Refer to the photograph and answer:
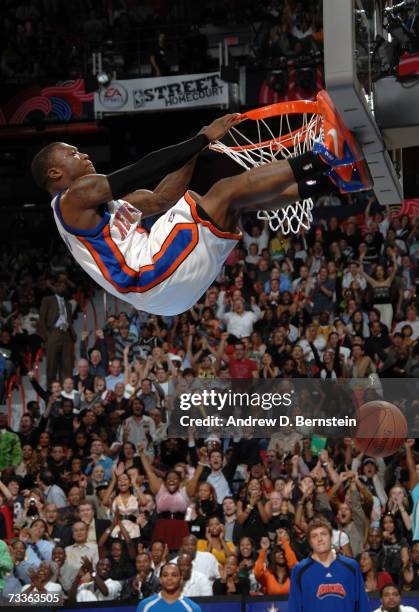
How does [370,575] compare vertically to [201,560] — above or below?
below

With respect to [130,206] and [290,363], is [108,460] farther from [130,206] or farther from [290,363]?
[130,206]

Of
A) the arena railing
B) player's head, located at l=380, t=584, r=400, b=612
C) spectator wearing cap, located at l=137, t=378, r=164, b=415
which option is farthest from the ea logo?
player's head, located at l=380, t=584, r=400, b=612

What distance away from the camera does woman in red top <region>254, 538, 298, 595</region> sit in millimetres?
9945

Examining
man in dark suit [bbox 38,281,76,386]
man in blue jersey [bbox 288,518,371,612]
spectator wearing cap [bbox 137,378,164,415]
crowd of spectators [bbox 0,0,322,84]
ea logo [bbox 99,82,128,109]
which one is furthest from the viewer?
crowd of spectators [bbox 0,0,322,84]

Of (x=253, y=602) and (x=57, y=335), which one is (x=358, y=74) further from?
(x=57, y=335)

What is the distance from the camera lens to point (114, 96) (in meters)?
18.2

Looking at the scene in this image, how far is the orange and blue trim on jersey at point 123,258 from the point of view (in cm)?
575

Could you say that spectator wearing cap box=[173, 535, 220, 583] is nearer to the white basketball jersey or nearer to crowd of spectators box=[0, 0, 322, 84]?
the white basketball jersey

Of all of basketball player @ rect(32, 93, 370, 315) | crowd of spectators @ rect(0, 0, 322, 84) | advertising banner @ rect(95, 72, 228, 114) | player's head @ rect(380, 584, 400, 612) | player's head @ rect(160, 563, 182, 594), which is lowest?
player's head @ rect(380, 584, 400, 612)

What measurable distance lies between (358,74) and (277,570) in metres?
6.06

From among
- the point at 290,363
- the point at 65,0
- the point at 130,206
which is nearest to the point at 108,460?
the point at 290,363

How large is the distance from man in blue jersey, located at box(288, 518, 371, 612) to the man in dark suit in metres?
8.47

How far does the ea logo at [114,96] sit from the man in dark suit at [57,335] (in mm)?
3847

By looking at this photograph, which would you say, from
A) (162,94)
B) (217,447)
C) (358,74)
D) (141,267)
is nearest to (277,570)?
(217,447)
